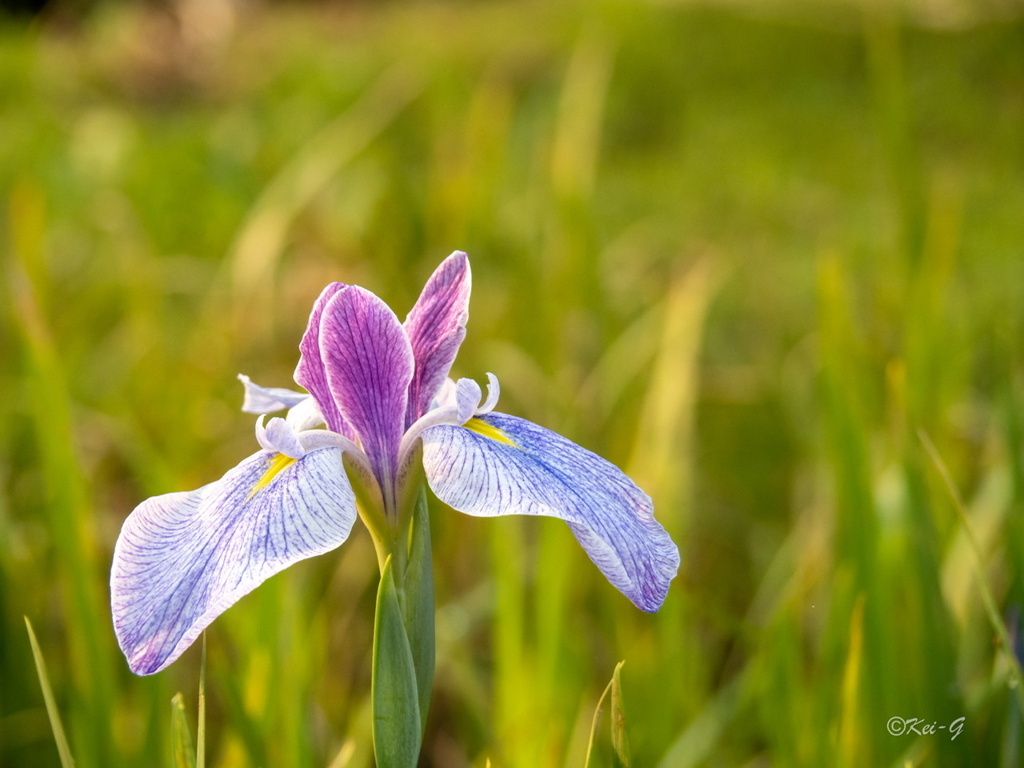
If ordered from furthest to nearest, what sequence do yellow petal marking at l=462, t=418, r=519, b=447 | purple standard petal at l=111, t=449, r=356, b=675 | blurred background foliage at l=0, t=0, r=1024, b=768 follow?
blurred background foliage at l=0, t=0, r=1024, b=768, yellow petal marking at l=462, t=418, r=519, b=447, purple standard petal at l=111, t=449, r=356, b=675

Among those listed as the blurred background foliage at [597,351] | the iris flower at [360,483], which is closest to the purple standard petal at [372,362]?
the iris flower at [360,483]

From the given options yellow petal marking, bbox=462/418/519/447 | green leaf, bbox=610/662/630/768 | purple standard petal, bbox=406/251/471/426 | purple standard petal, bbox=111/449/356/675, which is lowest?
green leaf, bbox=610/662/630/768

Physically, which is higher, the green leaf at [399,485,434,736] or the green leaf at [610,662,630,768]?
the green leaf at [399,485,434,736]

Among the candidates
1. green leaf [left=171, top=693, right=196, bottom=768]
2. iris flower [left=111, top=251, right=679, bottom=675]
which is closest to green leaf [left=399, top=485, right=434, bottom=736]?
iris flower [left=111, top=251, right=679, bottom=675]

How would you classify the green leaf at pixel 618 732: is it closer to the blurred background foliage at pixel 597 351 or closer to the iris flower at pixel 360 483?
the iris flower at pixel 360 483

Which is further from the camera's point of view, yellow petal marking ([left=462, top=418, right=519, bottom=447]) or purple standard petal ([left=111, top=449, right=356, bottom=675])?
yellow petal marking ([left=462, top=418, right=519, bottom=447])

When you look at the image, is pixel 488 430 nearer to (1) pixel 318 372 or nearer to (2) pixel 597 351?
(1) pixel 318 372

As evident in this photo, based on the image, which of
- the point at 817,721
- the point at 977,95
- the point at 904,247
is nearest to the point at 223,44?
the point at 977,95

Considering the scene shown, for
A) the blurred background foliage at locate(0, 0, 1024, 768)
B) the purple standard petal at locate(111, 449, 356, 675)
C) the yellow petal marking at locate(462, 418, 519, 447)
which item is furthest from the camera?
the blurred background foliage at locate(0, 0, 1024, 768)

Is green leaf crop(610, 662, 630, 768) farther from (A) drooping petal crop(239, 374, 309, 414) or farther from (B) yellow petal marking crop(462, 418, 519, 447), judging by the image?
(A) drooping petal crop(239, 374, 309, 414)
